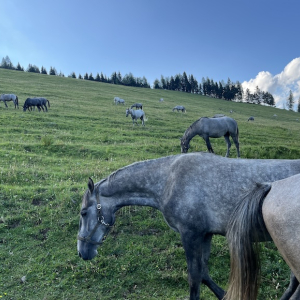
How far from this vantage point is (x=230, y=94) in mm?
92312

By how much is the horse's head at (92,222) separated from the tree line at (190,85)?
9157 cm

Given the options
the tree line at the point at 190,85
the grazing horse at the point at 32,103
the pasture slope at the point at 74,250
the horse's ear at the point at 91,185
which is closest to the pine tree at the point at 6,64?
the tree line at the point at 190,85

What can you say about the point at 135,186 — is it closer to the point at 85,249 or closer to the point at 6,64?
the point at 85,249

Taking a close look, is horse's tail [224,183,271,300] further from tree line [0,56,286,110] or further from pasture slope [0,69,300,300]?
tree line [0,56,286,110]

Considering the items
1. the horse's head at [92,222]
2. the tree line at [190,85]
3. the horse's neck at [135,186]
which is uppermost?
the tree line at [190,85]

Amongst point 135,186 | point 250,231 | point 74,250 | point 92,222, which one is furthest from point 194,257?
point 74,250

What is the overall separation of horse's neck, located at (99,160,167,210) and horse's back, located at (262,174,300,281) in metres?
2.03

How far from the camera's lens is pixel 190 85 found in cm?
9525

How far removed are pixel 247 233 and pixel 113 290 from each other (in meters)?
3.10

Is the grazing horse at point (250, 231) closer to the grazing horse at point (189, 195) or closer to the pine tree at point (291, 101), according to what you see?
the grazing horse at point (189, 195)

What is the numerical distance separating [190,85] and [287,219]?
97.2 metres

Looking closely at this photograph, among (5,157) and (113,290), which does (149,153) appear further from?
(113,290)

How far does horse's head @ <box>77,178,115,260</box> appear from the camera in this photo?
4.33 m

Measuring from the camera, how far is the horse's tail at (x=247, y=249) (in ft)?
9.41
